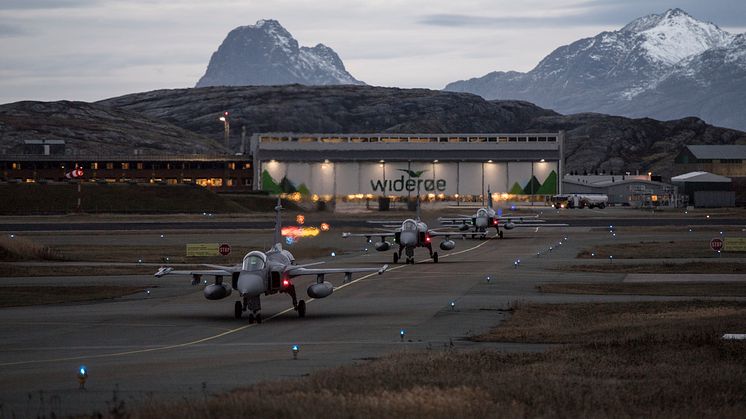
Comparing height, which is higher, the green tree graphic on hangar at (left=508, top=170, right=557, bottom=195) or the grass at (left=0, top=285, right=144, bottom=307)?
the green tree graphic on hangar at (left=508, top=170, right=557, bottom=195)

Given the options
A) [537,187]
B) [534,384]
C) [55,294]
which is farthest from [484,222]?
[537,187]

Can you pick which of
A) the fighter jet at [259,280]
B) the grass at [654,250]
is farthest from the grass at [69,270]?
the grass at [654,250]

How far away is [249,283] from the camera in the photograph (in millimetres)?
37000

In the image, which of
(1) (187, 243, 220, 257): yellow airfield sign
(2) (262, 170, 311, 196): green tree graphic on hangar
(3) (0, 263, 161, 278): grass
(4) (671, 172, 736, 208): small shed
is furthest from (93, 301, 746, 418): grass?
(4) (671, 172, 736, 208): small shed

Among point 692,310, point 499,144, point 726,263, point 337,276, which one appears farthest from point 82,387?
point 499,144

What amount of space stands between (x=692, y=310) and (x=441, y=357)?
16457 mm

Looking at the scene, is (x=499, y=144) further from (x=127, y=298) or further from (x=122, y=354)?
(x=122, y=354)

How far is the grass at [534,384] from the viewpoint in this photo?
1917 cm

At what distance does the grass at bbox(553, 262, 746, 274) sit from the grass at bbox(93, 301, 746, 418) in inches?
1082

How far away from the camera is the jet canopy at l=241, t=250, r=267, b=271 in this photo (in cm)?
3762

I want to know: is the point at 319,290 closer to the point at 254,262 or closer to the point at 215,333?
the point at 254,262

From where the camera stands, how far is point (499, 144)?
569ft

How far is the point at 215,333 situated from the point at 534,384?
1596 centimetres

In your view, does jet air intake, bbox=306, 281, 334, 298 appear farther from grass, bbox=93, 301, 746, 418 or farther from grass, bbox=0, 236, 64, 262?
grass, bbox=0, 236, 64, 262
